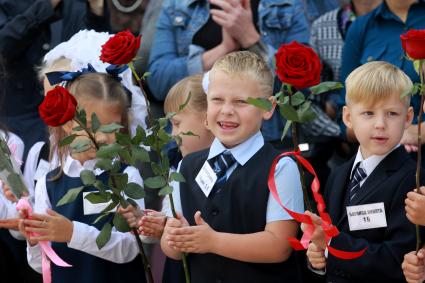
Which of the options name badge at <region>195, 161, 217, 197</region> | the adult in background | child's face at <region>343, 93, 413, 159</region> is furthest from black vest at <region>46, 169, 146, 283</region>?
the adult in background

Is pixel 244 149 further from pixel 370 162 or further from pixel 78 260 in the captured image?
pixel 78 260

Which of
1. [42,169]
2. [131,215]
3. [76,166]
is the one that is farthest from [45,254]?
[42,169]

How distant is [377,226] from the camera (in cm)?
332

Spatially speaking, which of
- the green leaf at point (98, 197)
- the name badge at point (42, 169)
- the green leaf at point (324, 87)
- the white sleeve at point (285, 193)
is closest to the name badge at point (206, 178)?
the white sleeve at point (285, 193)

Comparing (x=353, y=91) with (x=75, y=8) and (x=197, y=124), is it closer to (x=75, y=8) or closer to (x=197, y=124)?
(x=197, y=124)

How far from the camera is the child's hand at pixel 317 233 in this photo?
3137 mm

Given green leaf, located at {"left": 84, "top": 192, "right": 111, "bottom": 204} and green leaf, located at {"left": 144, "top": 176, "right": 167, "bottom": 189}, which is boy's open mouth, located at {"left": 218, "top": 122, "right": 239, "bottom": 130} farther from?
green leaf, located at {"left": 84, "top": 192, "right": 111, "bottom": 204}

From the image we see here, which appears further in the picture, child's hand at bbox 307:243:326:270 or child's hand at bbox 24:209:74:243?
child's hand at bbox 24:209:74:243

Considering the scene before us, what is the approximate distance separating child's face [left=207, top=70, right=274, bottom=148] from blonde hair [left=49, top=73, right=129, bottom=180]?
73cm

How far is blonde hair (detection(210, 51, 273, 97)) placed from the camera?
142 inches

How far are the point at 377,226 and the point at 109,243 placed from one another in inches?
48.6

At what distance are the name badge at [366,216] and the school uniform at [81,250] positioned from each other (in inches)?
42.6

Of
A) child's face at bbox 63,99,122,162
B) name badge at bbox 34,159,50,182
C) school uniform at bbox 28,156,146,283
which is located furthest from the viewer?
name badge at bbox 34,159,50,182

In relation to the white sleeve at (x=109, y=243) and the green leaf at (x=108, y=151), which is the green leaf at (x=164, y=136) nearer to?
the green leaf at (x=108, y=151)
